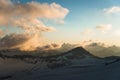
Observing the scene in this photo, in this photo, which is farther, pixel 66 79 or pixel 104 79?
pixel 66 79

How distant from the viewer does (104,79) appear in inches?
5477

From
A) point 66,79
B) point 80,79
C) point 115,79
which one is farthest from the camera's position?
point 66,79

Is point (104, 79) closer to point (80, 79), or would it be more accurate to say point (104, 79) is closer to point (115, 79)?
point (115, 79)

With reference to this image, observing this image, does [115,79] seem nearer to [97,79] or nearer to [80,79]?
[97,79]

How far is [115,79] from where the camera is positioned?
124688 mm

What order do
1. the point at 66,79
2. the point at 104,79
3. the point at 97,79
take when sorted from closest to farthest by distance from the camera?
1. the point at 104,79
2. the point at 97,79
3. the point at 66,79

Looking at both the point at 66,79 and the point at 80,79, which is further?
the point at 66,79

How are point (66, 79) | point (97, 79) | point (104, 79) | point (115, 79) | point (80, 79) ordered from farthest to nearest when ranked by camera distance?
point (66, 79) < point (80, 79) < point (97, 79) < point (104, 79) < point (115, 79)

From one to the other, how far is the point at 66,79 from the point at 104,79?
61.2 meters

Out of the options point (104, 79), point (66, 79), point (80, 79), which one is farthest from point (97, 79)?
point (66, 79)

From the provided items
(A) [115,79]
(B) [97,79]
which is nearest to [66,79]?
(B) [97,79]

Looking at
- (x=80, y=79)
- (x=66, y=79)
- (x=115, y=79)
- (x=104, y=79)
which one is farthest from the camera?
(x=66, y=79)

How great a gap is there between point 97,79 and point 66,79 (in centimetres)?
Answer: 5138

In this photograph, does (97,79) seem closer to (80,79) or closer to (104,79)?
(104,79)
